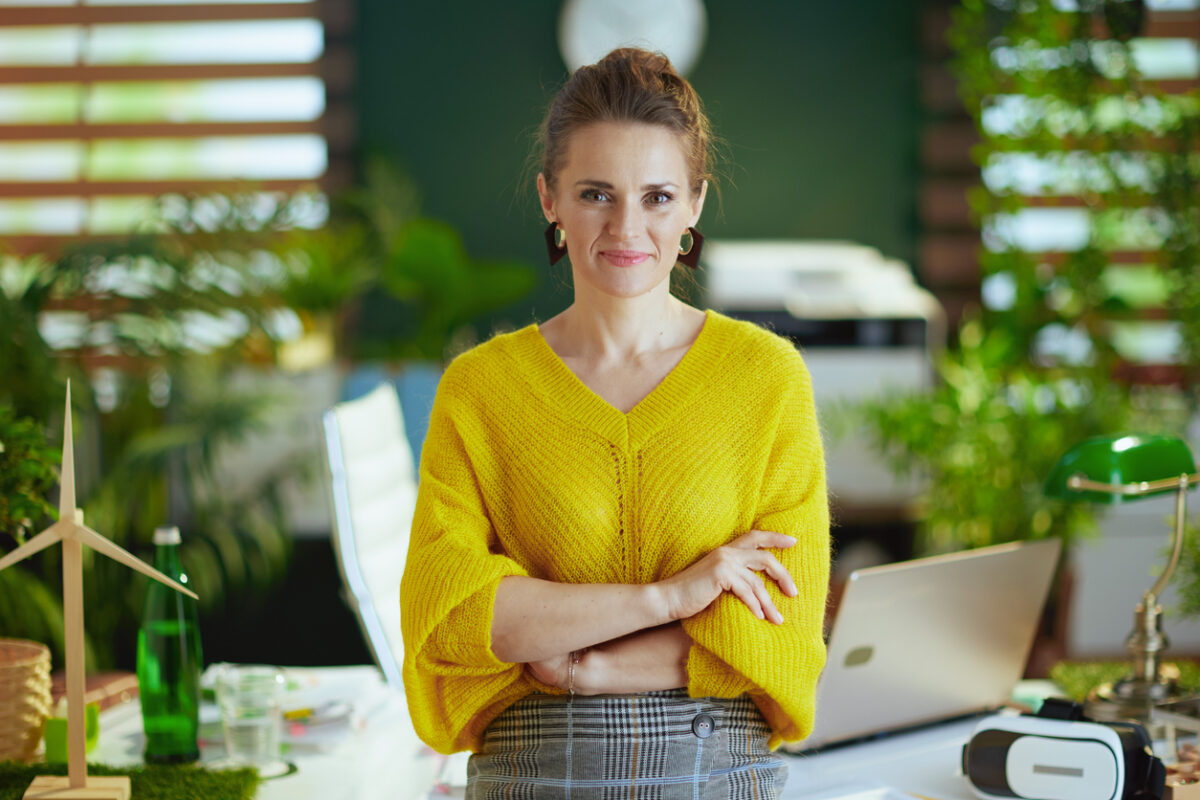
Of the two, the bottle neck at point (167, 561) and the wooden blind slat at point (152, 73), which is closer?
the bottle neck at point (167, 561)

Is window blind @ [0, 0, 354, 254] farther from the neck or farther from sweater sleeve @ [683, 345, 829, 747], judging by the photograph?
sweater sleeve @ [683, 345, 829, 747]

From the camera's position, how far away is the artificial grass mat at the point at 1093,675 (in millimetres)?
1889

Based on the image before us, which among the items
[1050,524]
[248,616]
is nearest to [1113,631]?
[1050,524]

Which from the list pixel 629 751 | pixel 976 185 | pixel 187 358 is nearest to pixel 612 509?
pixel 629 751

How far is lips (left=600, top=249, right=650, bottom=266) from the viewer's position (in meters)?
1.40

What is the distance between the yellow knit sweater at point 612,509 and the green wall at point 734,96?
347cm

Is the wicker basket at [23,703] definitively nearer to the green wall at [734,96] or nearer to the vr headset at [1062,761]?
the vr headset at [1062,761]

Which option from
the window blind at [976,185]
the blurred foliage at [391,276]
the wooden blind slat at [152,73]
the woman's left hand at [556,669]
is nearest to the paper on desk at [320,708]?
the woman's left hand at [556,669]

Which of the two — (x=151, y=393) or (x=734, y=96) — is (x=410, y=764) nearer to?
(x=151, y=393)

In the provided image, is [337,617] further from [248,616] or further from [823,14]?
[823,14]

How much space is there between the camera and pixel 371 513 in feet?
6.91

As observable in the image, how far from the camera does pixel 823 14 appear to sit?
16.0ft

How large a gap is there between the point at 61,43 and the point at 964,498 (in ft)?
13.1

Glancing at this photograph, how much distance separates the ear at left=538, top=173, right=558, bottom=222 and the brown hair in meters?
0.01
